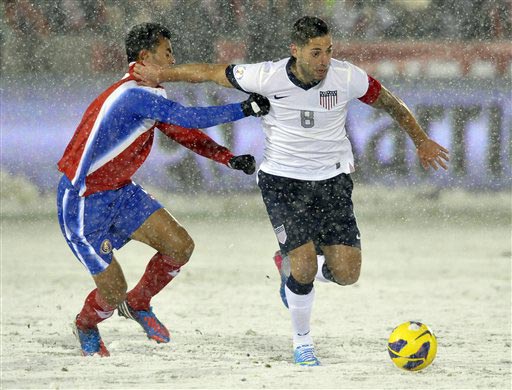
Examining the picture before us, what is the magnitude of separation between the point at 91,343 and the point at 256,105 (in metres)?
1.85

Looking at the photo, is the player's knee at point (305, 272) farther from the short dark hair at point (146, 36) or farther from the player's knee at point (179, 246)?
the short dark hair at point (146, 36)

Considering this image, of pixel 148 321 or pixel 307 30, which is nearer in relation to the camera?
pixel 307 30

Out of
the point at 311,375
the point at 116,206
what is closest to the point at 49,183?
the point at 116,206

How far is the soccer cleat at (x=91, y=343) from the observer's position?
21.5ft

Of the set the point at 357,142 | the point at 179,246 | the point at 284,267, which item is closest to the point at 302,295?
the point at 284,267

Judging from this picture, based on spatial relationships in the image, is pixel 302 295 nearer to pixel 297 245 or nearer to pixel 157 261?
pixel 297 245

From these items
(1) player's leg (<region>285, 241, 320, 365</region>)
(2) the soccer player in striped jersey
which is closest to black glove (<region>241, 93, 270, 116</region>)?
(2) the soccer player in striped jersey

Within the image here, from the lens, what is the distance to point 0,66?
12672 millimetres

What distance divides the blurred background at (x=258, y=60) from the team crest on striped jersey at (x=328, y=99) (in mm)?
5623

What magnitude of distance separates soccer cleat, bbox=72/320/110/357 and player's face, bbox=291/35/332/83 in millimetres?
2136

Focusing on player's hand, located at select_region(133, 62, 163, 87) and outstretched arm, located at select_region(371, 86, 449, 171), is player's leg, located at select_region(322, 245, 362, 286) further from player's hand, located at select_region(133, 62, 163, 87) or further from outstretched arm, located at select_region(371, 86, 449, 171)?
player's hand, located at select_region(133, 62, 163, 87)

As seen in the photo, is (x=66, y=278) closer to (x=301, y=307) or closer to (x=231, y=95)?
(x=231, y=95)

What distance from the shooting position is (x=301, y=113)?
248 inches

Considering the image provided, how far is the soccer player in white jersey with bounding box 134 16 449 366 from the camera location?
6.18 meters
